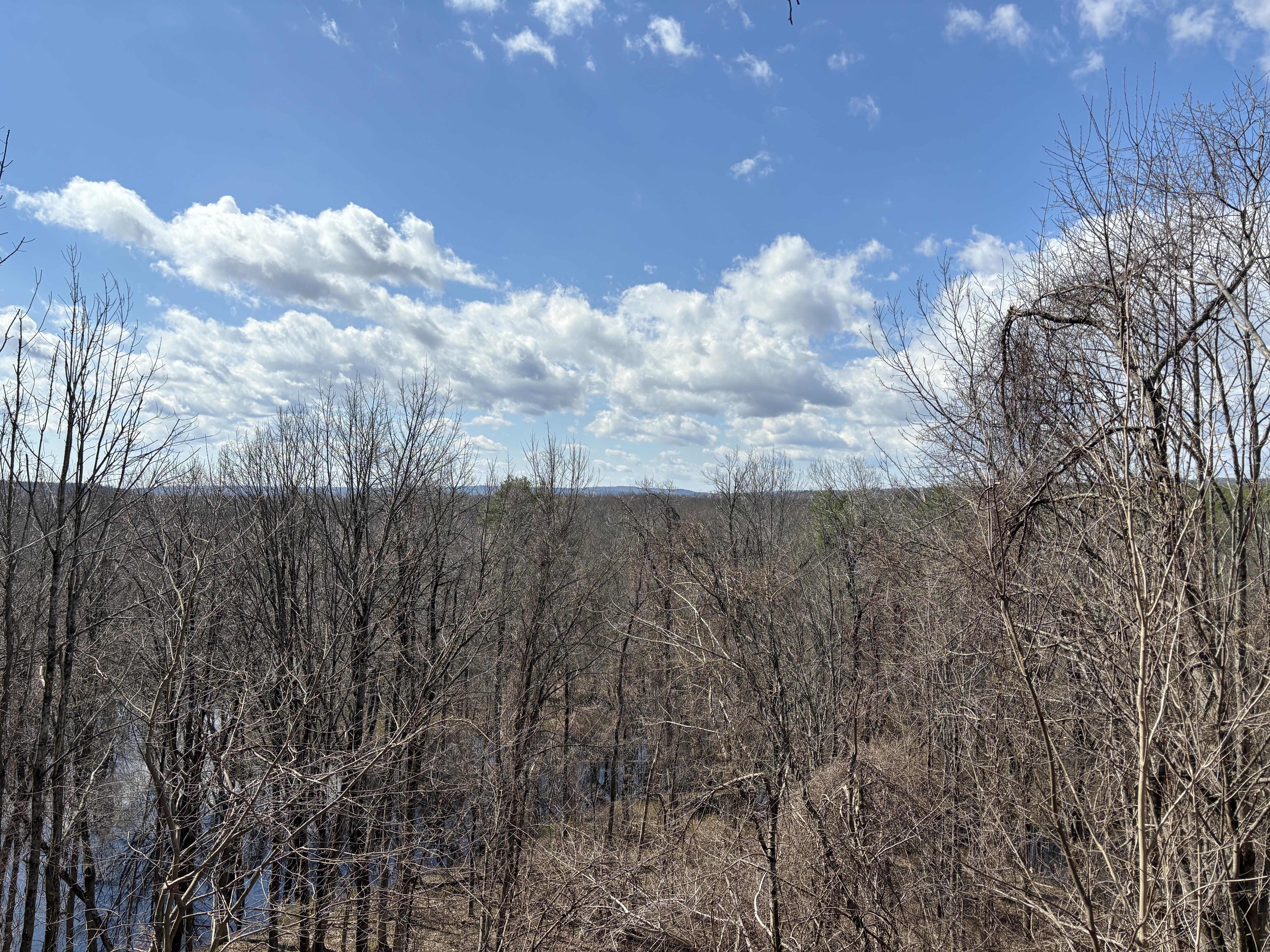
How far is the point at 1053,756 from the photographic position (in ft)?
9.29

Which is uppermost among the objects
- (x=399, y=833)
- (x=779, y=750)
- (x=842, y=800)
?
(x=779, y=750)

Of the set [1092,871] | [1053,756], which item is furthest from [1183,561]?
[1092,871]

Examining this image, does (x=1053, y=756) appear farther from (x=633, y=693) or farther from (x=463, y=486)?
(x=633, y=693)

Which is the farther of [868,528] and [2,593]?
[868,528]

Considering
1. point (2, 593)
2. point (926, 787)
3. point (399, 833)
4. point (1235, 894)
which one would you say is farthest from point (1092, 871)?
point (2, 593)

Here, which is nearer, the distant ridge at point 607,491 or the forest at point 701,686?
the forest at point 701,686

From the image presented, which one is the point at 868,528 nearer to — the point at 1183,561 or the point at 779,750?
the point at 779,750

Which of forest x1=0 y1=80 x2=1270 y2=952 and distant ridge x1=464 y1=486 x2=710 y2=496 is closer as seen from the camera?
forest x1=0 y1=80 x2=1270 y2=952

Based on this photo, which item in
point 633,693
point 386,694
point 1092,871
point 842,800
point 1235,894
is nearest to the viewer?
point 1235,894

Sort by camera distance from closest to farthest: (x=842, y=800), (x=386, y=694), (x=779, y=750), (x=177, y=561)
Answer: (x=779, y=750) < (x=842, y=800) < (x=177, y=561) < (x=386, y=694)

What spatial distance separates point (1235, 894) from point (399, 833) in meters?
10.2

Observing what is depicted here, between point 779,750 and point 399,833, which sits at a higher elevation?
point 779,750

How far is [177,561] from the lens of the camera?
1155 cm

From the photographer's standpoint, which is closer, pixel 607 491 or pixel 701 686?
pixel 701 686
